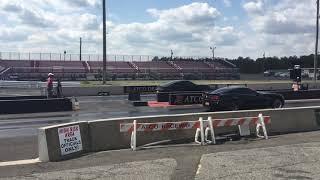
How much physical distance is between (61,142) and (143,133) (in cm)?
252

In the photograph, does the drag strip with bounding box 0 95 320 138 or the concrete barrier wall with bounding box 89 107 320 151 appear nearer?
the concrete barrier wall with bounding box 89 107 320 151

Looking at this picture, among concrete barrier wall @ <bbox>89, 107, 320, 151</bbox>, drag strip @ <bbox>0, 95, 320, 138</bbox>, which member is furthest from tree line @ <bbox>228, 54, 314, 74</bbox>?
concrete barrier wall @ <bbox>89, 107, 320, 151</bbox>

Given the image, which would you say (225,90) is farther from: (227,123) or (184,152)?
(184,152)

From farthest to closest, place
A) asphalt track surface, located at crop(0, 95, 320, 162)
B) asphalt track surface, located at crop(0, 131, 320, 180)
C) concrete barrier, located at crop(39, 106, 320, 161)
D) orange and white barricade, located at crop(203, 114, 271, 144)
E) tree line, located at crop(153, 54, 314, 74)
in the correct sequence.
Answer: tree line, located at crop(153, 54, 314, 74) < orange and white barricade, located at crop(203, 114, 271, 144) < asphalt track surface, located at crop(0, 95, 320, 162) < concrete barrier, located at crop(39, 106, 320, 161) < asphalt track surface, located at crop(0, 131, 320, 180)

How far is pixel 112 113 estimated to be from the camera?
26.0 metres

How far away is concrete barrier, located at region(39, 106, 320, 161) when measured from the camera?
38.7ft

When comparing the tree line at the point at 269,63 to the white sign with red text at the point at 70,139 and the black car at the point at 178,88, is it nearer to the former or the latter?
the black car at the point at 178,88

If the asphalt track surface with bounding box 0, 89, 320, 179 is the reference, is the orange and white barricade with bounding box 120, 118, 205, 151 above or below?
above

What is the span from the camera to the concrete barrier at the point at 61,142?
38.2 ft

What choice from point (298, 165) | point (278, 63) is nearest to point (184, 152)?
point (298, 165)

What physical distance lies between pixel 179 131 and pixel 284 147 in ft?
9.26

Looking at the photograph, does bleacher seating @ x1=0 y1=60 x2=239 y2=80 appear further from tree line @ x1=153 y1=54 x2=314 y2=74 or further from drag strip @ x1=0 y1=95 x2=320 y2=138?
drag strip @ x1=0 y1=95 x2=320 y2=138

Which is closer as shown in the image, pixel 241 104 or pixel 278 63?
pixel 241 104

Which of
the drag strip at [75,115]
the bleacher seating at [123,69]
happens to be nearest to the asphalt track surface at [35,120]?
the drag strip at [75,115]
